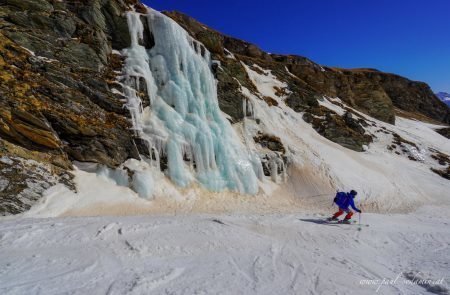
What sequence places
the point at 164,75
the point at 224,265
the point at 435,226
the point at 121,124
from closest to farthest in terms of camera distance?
the point at 224,265, the point at 435,226, the point at 121,124, the point at 164,75

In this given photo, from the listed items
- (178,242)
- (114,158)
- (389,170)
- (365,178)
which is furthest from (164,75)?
(389,170)

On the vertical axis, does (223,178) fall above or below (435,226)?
above

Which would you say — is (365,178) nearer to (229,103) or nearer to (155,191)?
(229,103)

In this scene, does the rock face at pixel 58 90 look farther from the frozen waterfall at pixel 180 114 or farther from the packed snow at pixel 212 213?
the frozen waterfall at pixel 180 114

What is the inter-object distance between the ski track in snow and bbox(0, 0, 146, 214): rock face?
4820mm

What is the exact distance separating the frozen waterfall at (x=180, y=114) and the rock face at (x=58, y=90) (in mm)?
981

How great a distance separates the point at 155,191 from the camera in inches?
660

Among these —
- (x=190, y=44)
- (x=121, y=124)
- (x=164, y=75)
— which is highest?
(x=190, y=44)

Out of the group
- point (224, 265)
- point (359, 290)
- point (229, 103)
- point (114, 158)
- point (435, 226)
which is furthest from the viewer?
point (229, 103)

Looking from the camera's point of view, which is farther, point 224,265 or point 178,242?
point 178,242

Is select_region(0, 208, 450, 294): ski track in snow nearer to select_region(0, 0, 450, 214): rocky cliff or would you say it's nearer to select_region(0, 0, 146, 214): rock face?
select_region(0, 0, 450, 214): rocky cliff

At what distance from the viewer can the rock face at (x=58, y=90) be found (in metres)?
14.1

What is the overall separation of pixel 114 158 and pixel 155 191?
2535 millimetres

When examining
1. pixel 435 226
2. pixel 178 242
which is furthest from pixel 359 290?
Answer: pixel 435 226
